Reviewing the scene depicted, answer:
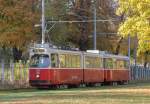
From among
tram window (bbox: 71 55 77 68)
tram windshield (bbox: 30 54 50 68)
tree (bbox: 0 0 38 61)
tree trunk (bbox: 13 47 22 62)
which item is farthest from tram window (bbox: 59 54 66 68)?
tree trunk (bbox: 13 47 22 62)

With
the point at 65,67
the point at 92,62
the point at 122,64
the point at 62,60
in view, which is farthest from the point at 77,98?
the point at 122,64

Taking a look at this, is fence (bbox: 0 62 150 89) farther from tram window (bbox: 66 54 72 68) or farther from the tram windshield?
tram window (bbox: 66 54 72 68)

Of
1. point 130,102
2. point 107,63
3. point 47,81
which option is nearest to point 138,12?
point 47,81

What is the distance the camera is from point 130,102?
1070 inches

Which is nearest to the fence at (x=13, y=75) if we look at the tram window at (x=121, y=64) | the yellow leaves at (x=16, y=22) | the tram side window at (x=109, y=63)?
the yellow leaves at (x=16, y=22)

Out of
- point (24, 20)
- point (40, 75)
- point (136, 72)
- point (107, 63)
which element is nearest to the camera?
point (40, 75)

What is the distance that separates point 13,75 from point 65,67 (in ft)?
16.3

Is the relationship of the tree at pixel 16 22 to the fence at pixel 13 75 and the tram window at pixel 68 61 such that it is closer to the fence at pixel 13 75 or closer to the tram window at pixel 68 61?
the fence at pixel 13 75

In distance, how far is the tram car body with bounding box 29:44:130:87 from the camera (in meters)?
46.6

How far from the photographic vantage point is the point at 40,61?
153ft

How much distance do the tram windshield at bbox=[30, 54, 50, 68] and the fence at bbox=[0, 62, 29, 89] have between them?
337 cm

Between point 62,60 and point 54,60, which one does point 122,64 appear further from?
point 54,60

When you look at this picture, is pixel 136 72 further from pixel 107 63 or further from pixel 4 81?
pixel 4 81

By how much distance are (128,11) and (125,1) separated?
128 centimetres
